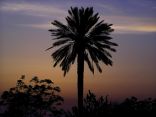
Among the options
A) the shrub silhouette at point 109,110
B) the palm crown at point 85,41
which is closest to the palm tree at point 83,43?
the palm crown at point 85,41

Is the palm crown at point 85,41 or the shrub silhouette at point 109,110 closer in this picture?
the shrub silhouette at point 109,110

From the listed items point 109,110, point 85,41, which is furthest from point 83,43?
point 109,110

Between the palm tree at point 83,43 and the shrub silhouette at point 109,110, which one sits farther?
the palm tree at point 83,43

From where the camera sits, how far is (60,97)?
A: 194 feet

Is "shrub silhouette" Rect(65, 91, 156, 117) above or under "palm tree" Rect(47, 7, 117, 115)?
under

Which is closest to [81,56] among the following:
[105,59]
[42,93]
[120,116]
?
[105,59]

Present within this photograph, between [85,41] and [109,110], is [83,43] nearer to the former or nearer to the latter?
[85,41]

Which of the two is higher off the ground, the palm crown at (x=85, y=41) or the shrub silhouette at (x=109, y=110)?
the palm crown at (x=85, y=41)

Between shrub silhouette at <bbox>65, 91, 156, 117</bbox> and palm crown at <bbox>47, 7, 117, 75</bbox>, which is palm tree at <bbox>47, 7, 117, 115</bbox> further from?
shrub silhouette at <bbox>65, 91, 156, 117</bbox>

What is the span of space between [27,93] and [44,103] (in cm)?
263

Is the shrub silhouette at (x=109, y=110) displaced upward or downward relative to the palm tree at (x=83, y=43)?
downward

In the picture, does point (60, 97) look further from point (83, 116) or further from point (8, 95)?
point (83, 116)

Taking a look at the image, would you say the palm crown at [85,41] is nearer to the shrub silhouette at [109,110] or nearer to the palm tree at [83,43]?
the palm tree at [83,43]

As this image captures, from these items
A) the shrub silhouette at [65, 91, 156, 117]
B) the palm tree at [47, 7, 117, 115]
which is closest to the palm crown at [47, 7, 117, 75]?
the palm tree at [47, 7, 117, 115]
